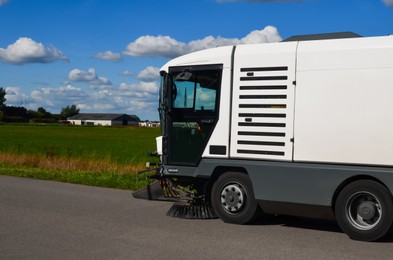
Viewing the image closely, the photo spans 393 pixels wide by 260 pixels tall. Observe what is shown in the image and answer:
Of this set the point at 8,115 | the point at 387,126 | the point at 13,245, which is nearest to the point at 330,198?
the point at 387,126

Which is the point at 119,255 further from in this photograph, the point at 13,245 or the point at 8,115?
the point at 8,115

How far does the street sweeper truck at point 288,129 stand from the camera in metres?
7.24

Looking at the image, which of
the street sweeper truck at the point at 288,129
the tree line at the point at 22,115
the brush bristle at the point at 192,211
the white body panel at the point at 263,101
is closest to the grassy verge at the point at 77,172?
the brush bristle at the point at 192,211

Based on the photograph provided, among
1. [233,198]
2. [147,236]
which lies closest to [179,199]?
[233,198]

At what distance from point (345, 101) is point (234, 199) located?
2328 millimetres

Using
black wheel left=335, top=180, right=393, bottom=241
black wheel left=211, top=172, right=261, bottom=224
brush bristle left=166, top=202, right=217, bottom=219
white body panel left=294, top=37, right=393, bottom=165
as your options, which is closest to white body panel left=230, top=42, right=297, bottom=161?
white body panel left=294, top=37, right=393, bottom=165

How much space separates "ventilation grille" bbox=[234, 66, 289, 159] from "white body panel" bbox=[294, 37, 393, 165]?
0.25 m

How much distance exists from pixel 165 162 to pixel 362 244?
3.53m

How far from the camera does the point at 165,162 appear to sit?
29.8 ft

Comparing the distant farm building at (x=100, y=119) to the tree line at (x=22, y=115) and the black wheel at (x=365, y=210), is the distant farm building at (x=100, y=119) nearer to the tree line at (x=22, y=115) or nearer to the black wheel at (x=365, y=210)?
the tree line at (x=22, y=115)

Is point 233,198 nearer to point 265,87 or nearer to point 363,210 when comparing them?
point 265,87

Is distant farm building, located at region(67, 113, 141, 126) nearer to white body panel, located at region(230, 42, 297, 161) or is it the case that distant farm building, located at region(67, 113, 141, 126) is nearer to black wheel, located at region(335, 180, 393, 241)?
white body panel, located at region(230, 42, 297, 161)

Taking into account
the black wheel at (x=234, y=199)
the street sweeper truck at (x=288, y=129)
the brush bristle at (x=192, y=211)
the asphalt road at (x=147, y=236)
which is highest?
the street sweeper truck at (x=288, y=129)

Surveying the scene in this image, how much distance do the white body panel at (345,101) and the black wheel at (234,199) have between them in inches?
39.6
